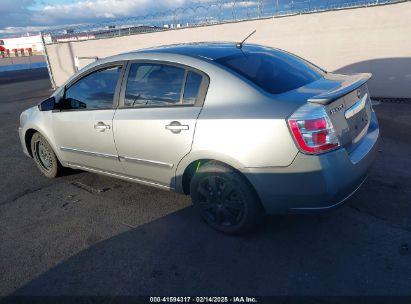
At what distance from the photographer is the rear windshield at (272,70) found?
3058 mm

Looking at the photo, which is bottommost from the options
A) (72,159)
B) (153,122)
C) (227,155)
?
(72,159)

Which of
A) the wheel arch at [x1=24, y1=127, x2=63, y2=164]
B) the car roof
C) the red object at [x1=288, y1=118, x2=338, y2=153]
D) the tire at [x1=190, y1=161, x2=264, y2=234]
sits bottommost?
the tire at [x1=190, y1=161, x2=264, y2=234]

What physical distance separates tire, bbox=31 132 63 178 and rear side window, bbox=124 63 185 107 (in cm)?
184

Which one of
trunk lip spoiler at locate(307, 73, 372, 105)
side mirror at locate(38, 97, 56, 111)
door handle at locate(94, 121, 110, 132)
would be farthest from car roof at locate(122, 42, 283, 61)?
side mirror at locate(38, 97, 56, 111)

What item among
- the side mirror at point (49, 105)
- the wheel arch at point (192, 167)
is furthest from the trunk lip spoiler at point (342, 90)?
the side mirror at point (49, 105)

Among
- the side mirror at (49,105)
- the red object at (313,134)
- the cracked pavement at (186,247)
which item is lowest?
the cracked pavement at (186,247)

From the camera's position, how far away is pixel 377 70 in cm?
825

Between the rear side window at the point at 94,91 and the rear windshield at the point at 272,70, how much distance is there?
4.30 feet

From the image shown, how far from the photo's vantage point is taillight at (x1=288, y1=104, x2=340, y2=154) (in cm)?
259

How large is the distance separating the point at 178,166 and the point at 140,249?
84cm

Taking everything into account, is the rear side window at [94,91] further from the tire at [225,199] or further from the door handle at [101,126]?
the tire at [225,199]

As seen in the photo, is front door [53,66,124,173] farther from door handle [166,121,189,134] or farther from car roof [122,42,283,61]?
door handle [166,121,189,134]

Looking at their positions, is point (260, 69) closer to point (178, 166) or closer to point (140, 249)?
point (178, 166)

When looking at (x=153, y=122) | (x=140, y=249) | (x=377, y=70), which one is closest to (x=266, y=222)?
(x=140, y=249)
